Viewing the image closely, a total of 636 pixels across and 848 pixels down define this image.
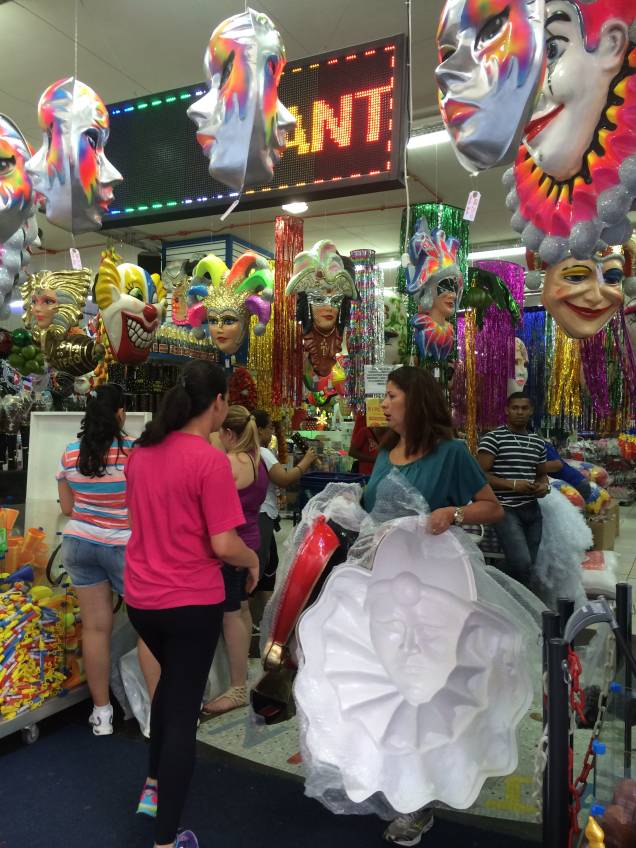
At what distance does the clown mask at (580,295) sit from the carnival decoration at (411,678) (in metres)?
0.73

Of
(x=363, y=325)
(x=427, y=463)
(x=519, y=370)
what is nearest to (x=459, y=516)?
(x=427, y=463)

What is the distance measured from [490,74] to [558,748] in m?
1.44

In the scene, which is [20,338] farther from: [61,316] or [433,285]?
[433,285]

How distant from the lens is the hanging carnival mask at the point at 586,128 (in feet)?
5.02

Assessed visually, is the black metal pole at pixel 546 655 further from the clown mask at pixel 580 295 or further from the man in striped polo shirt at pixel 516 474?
the man in striped polo shirt at pixel 516 474

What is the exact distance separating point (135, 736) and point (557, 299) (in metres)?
2.36

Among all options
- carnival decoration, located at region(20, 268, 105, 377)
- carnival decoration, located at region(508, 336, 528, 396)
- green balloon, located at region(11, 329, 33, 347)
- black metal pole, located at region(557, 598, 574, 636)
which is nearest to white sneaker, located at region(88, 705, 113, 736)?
carnival decoration, located at region(20, 268, 105, 377)

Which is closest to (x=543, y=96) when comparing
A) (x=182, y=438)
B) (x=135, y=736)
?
(x=182, y=438)

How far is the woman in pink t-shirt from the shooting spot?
1.76 metres

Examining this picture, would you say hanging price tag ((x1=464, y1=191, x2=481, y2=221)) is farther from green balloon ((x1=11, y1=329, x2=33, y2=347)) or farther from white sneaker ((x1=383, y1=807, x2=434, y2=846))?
green balloon ((x1=11, y1=329, x2=33, y2=347))

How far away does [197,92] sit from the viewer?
2908 mm

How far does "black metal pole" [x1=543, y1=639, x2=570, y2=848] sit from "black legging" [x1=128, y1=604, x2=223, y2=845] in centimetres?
89

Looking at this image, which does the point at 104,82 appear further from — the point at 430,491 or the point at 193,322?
the point at 430,491

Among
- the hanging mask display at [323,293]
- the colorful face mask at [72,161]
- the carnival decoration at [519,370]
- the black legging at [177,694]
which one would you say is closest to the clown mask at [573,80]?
the colorful face mask at [72,161]
